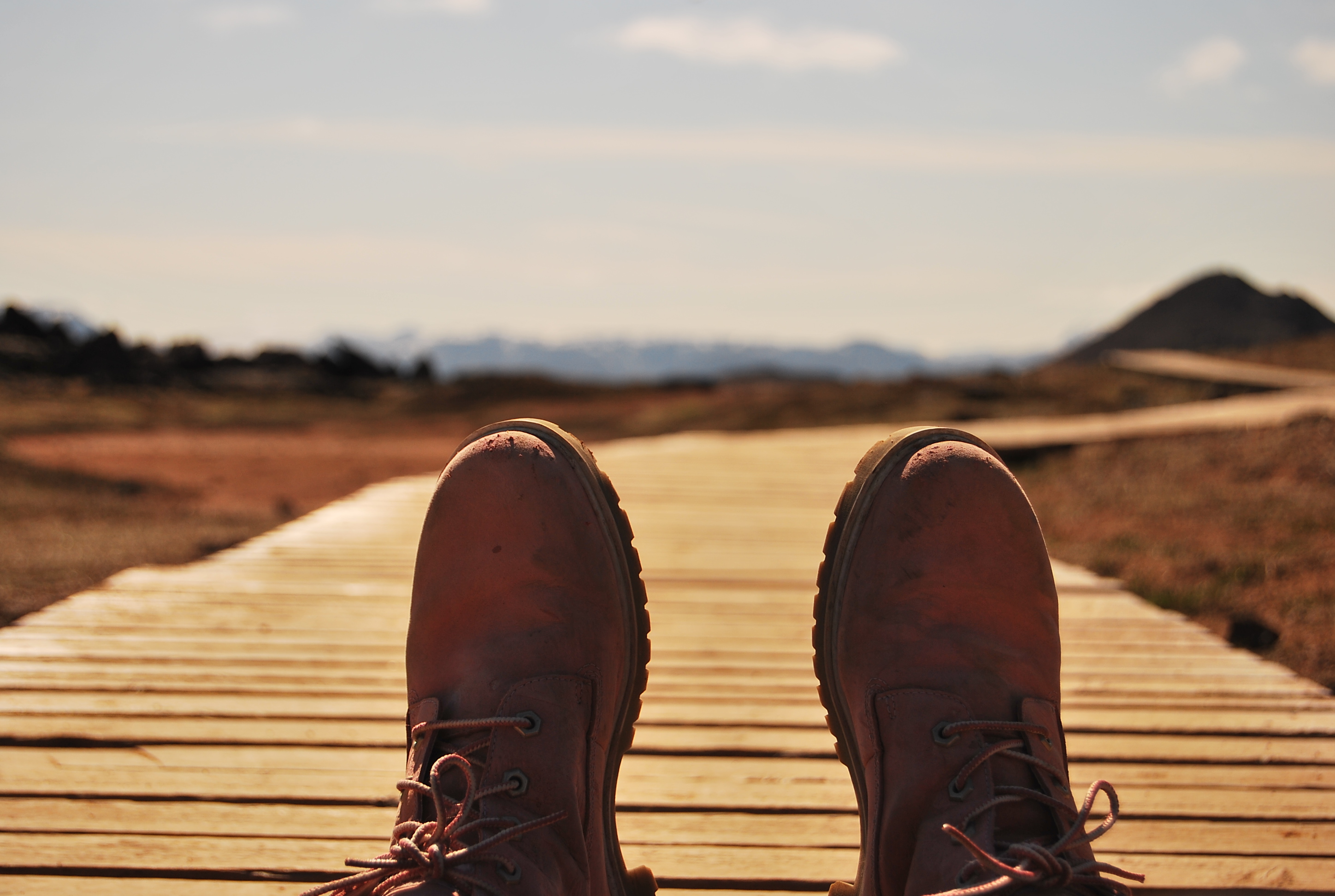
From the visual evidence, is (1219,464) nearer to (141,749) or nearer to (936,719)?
(936,719)

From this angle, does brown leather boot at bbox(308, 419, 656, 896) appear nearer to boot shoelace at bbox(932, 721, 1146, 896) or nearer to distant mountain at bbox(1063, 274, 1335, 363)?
boot shoelace at bbox(932, 721, 1146, 896)

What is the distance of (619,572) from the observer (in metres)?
1.42

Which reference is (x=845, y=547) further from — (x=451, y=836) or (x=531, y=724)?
(x=451, y=836)

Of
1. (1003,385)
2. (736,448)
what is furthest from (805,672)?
(1003,385)

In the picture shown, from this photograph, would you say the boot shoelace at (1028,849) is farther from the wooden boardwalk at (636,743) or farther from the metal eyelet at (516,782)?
the metal eyelet at (516,782)

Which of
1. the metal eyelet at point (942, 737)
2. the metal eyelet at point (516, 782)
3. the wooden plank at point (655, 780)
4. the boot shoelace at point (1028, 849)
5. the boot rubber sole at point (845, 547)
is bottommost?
the wooden plank at point (655, 780)

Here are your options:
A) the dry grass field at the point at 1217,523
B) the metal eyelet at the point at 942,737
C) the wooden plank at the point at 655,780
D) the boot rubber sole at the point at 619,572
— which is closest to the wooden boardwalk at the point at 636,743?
the wooden plank at the point at 655,780

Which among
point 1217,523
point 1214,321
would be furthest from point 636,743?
point 1214,321

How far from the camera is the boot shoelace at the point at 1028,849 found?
101cm

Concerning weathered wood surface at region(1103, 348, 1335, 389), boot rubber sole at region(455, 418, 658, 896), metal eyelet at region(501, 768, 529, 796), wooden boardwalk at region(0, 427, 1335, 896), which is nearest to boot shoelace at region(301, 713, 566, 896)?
metal eyelet at region(501, 768, 529, 796)

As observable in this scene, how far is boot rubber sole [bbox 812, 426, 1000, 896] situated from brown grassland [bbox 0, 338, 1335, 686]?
1655 millimetres

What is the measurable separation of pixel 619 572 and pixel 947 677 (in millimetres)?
483

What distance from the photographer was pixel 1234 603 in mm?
3193

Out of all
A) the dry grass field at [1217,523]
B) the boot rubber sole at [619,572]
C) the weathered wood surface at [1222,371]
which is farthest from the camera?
the weathered wood surface at [1222,371]
